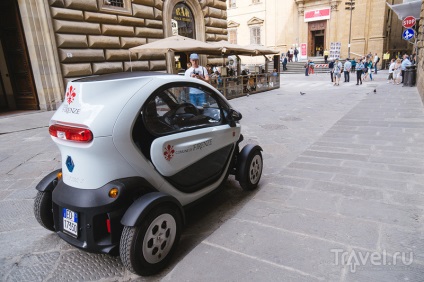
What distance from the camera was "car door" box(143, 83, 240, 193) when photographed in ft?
8.76

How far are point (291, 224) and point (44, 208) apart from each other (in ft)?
7.99

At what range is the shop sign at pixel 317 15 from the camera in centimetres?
3432

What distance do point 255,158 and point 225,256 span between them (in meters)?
1.75

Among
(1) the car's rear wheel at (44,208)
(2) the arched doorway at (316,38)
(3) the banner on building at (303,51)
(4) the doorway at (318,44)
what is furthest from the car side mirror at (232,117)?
(4) the doorway at (318,44)

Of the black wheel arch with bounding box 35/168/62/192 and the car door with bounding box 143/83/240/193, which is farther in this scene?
the black wheel arch with bounding box 35/168/62/192

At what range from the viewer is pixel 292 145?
19.9 feet

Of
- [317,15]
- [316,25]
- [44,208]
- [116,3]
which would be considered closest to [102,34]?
[116,3]

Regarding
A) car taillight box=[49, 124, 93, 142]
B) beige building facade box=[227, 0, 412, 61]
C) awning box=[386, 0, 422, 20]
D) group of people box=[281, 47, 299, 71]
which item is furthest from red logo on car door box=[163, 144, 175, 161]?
group of people box=[281, 47, 299, 71]

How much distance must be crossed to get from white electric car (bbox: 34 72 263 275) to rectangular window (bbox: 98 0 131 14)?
33.0 ft

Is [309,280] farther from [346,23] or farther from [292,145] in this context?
[346,23]

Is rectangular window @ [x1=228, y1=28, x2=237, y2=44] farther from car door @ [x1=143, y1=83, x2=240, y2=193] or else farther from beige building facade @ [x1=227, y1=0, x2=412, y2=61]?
car door @ [x1=143, y1=83, x2=240, y2=193]

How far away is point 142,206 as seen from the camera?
228cm

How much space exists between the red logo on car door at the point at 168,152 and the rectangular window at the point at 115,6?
1048cm

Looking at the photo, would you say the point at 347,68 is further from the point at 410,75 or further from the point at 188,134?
the point at 188,134
